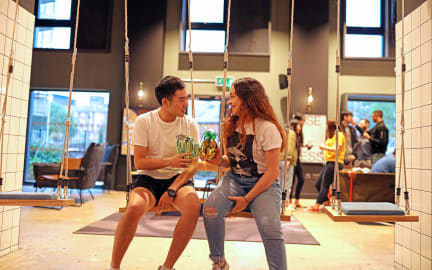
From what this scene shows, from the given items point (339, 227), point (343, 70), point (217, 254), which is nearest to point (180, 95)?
point (217, 254)

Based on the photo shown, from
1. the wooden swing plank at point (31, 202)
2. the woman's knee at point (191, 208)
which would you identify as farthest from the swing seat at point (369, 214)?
the wooden swing plank at point (31, 202)

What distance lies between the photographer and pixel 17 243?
2879 mm

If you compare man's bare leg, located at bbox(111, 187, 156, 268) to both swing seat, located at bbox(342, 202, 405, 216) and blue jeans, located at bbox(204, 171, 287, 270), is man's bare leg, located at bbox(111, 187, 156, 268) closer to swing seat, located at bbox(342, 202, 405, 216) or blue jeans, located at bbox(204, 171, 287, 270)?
blue jeans, located at bbox(204, 171, 287, 270)

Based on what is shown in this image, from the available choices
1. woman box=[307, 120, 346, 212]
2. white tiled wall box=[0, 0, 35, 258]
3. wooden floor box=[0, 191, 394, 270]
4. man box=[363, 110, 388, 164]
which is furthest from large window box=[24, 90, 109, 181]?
man box=[363, 110, 388, 164]

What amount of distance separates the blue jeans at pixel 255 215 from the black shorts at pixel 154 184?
0.25 m

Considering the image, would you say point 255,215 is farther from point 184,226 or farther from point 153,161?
point 153,161

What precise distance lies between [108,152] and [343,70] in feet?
16.8

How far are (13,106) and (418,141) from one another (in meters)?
2.88

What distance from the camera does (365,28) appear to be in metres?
7.88

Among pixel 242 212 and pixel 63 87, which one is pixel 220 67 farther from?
pixel 242 212

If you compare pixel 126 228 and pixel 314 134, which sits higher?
pixel 314 134

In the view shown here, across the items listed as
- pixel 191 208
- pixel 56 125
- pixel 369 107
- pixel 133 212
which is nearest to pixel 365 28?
pixel 369 107

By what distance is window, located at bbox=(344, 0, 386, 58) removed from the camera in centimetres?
779

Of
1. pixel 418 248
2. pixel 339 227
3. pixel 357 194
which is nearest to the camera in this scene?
pixel 418 248
